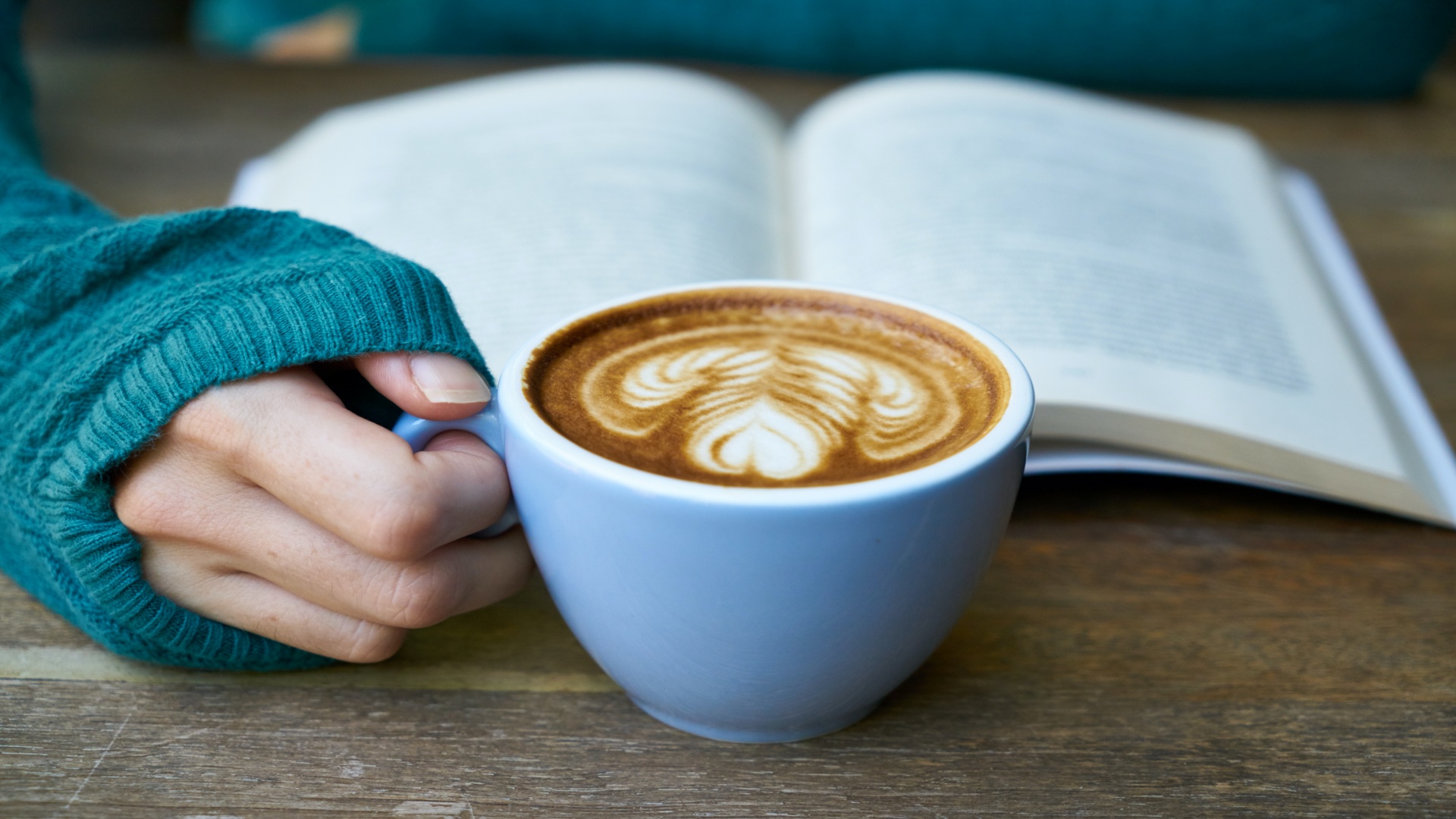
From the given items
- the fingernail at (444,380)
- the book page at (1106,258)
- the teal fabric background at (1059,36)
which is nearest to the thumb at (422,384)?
the fingernail at (444,380)

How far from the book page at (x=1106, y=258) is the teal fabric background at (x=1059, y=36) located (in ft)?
1.37

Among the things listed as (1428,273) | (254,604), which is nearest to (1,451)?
(254,604)

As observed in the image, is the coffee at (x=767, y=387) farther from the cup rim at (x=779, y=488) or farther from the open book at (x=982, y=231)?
the open book at (x=982, y=231)

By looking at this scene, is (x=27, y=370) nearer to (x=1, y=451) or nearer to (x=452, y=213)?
(x=1, y=451)

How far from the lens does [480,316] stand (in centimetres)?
70

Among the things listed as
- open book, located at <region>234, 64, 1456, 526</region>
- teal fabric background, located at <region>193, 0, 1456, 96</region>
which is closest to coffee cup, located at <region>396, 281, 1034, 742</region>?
open book, located at <region>234, 64, 1456, 526</region>

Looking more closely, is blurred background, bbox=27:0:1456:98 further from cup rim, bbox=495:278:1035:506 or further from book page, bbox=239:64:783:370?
cup rim, bbox=495:278:1035:506

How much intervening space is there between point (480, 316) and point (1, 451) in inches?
10.9

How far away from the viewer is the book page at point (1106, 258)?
0.65m

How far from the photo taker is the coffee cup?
0.39 metres

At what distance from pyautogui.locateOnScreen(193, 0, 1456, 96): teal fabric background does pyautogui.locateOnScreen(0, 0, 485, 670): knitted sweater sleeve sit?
1152 mm

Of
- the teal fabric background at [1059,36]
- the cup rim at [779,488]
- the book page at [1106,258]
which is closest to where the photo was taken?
the cup rim at [779,488]

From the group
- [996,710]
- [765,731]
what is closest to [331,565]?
[765,731]

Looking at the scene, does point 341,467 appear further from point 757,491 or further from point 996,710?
point 996,710
